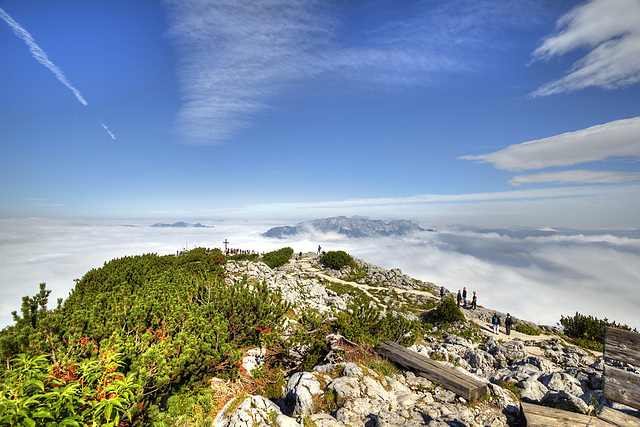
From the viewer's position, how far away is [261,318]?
936 centimetres

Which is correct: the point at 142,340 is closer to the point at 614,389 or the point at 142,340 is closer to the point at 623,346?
the point at 614,389

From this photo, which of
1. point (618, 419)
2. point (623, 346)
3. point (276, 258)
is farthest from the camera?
point (276, 258)

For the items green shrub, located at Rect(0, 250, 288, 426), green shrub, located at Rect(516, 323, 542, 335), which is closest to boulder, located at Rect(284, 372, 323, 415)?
green shrub, located at Rect(0, 250, 288, 426)

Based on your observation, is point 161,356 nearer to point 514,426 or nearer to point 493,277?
point 514,426

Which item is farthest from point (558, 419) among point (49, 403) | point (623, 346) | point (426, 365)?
point (49, 403)

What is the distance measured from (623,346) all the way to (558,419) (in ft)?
4.41

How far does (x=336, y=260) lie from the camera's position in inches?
1708

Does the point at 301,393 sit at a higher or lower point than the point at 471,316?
higher

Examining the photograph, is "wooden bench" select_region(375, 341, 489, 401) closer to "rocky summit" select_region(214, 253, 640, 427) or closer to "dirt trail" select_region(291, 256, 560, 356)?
"rocky summit" select_region(214, 253, 640, 427)

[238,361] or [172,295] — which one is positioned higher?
[172,295]

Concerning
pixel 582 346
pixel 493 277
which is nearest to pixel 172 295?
pixel 582 346

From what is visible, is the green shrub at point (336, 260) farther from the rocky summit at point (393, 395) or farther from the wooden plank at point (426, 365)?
the wooden plank at point (426, 365)

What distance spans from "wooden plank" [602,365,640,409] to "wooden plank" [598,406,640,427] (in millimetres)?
263

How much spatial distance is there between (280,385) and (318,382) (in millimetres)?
1769
